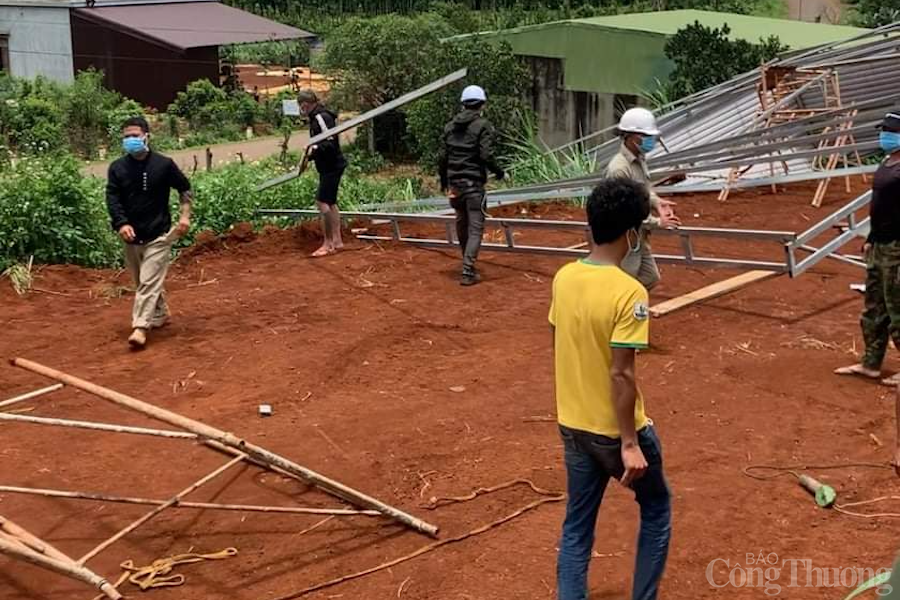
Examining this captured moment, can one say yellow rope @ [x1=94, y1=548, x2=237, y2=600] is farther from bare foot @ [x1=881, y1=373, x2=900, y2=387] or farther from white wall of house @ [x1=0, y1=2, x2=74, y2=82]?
white wall of house @ [x1=0, y1=2, x2=74, y2=82]

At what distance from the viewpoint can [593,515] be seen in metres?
3.95

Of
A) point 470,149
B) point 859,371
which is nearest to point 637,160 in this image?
point 859,371

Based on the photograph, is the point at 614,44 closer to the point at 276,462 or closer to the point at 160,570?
the point at 276,462

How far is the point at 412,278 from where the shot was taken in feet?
32.8

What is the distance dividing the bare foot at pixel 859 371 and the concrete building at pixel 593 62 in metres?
10.9

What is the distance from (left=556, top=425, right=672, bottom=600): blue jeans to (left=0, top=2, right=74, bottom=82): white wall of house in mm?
31756

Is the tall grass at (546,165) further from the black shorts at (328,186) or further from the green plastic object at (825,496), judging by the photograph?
the green plastic object at (825,496)

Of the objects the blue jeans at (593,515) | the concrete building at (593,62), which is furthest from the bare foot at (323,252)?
the concrete building at (593,62)

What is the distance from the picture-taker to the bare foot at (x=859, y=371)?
6809 mm

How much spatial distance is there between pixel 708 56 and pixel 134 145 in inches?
427

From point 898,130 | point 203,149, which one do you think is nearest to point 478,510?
point 898,130

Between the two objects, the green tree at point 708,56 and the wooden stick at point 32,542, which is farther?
the green tree at point 708,56

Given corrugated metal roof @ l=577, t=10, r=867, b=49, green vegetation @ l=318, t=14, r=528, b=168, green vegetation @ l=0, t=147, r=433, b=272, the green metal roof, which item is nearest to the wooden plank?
green vegetation @ l=0, t=147, r=433, b=272

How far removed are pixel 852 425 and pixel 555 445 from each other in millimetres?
1731
